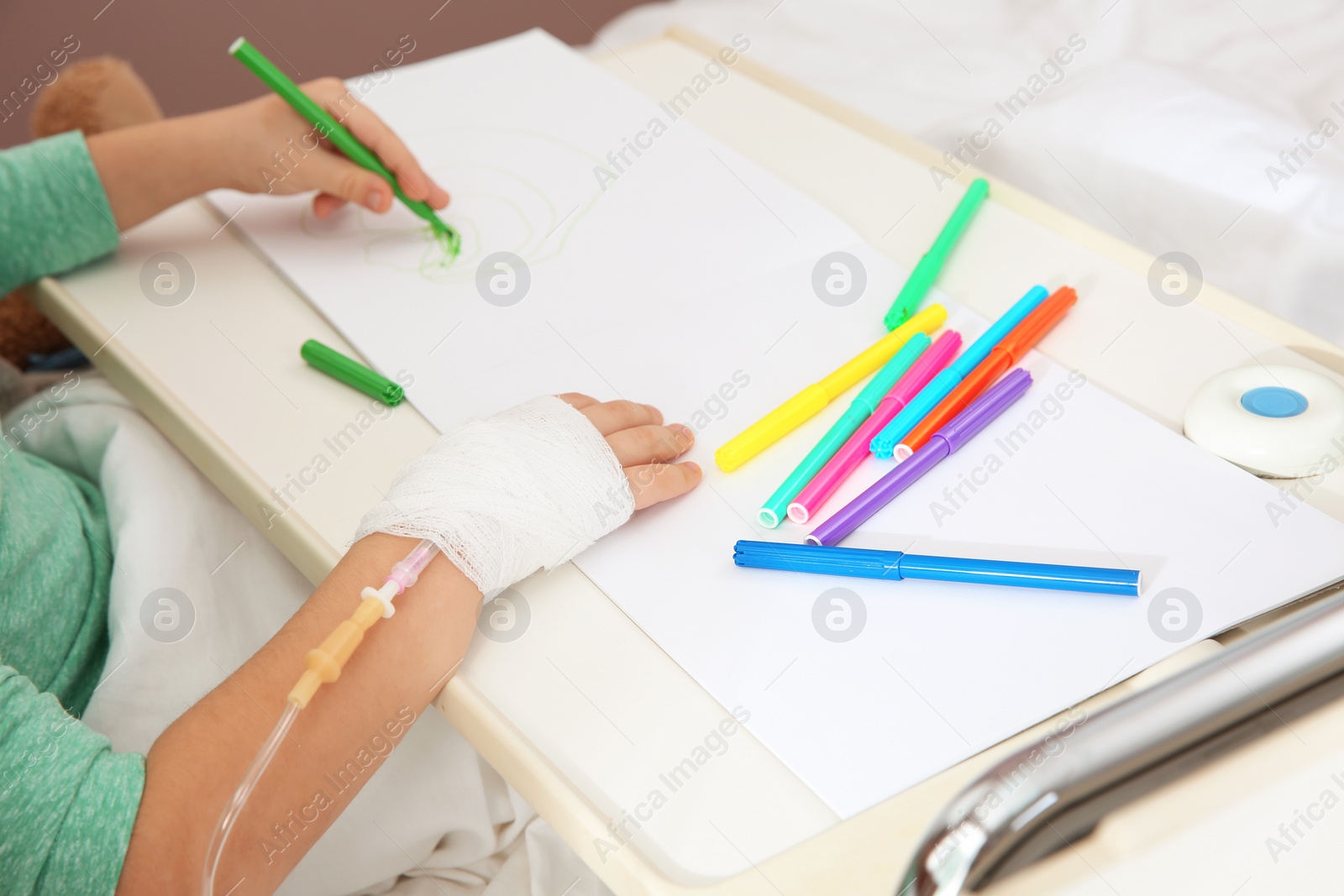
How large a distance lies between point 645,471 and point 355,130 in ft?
1.25

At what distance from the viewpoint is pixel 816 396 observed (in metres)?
0.59

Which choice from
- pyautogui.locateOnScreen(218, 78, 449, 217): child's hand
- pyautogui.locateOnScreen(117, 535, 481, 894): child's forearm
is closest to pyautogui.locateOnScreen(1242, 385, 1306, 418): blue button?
pyautogui.locateOnScreen(117, 535, 481, 894): child's forearm

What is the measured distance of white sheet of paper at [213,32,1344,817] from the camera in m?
0.46

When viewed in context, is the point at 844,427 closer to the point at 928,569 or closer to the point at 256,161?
the point at 928,569

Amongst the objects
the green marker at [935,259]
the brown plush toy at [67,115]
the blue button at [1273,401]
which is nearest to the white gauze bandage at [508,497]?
A: the green marker at [935,259]

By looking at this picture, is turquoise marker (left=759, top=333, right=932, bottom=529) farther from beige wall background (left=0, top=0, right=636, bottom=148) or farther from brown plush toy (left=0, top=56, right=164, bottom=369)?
beige wall background (left=0, top=0, right=636, bottom=148)

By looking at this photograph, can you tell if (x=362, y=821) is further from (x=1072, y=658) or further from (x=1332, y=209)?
(x=1332, y=209)

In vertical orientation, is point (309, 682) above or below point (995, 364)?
below

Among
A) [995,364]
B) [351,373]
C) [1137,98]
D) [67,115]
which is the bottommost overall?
[67,115]

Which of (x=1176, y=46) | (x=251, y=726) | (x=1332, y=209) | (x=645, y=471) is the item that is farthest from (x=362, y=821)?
(x=1176, y=46)

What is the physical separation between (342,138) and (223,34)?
1216mm

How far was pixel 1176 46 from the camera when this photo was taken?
1096 millimetres

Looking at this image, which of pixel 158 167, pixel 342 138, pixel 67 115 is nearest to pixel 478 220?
pixel 342 138

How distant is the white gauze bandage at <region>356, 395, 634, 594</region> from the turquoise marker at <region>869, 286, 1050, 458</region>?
0.14 m
